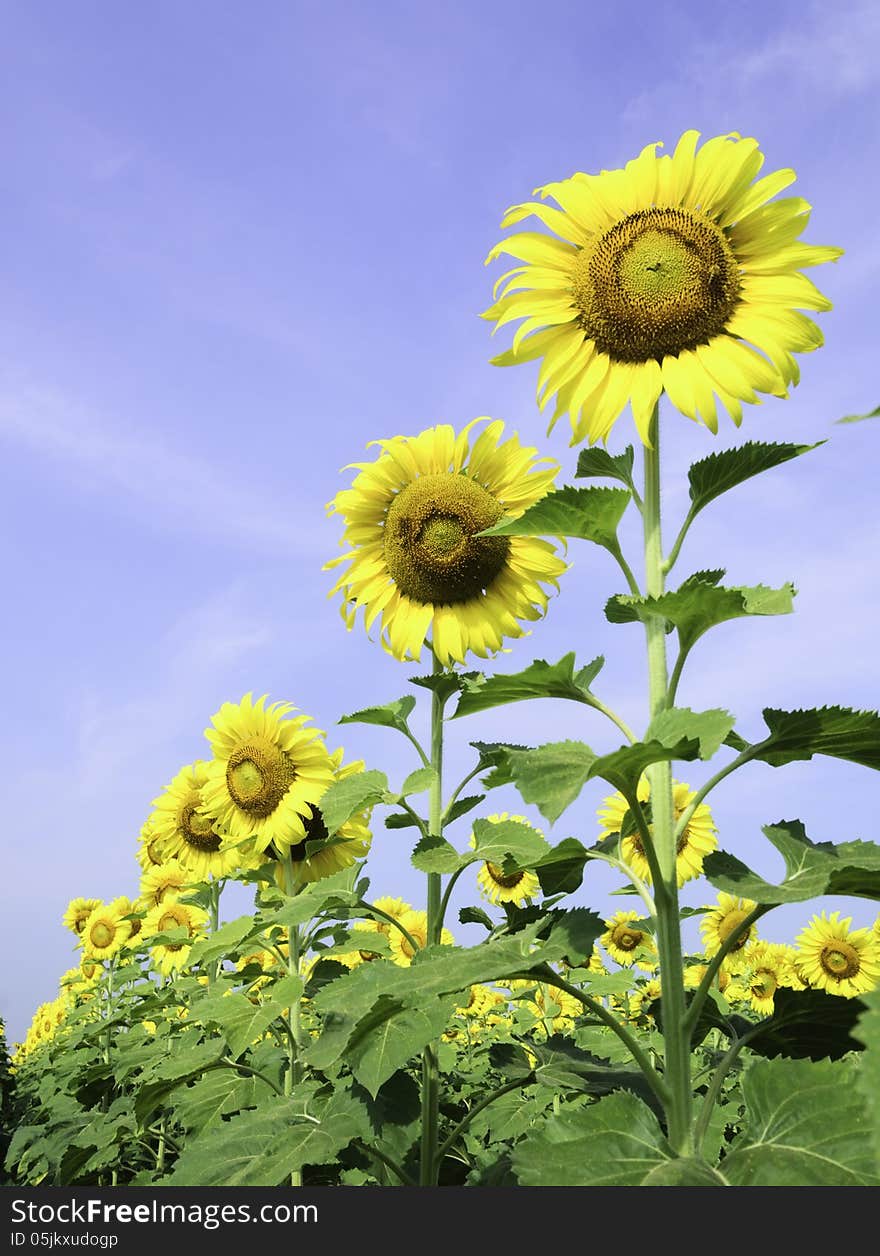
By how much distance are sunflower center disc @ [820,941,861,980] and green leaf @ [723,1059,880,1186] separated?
7136 mm

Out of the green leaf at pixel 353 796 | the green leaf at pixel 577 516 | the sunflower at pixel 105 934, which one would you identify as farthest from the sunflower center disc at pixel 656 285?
the sunflower at pixel 105 934

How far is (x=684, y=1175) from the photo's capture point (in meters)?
1.97

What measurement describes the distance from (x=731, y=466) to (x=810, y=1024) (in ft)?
4.74

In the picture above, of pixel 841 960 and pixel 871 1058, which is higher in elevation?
pixel 841 960

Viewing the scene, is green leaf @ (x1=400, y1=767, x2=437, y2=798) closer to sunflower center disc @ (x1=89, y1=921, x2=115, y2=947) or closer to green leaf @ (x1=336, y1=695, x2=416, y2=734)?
green leaf @ (x1=336, y1=695, x2=416, y2=734)

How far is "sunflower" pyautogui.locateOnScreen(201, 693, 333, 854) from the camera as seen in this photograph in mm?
5418

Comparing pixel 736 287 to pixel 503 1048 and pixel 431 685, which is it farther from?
pixel 503 1048

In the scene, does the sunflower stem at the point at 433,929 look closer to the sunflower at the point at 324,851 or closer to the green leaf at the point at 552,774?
the green leaf at the point at 552,774

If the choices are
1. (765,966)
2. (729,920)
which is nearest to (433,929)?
(729,920)

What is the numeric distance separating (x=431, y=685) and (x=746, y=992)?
9358 millimetres

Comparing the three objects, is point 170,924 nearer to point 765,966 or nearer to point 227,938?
point 227,938

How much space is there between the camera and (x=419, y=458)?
4.50m

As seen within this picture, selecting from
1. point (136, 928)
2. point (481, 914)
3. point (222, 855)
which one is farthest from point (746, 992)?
point (481, 914)

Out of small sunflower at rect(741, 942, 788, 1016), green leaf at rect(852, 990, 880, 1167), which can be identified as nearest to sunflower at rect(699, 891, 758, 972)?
small sunflower at rect(741, 942, 788, 1016)
